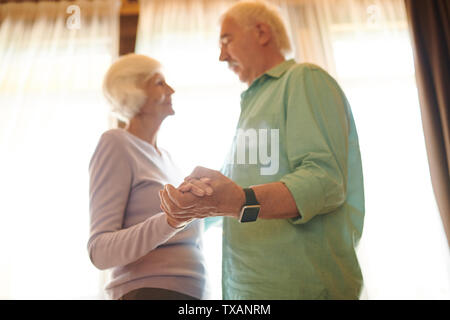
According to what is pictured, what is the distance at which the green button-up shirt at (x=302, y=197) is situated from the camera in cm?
70

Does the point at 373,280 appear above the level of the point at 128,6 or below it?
below

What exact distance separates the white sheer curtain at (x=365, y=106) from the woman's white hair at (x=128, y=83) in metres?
0.45

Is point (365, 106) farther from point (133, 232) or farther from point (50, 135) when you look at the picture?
point (50, 135)

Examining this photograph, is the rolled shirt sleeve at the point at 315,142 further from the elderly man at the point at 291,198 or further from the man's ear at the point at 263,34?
the man's ear at the point at 263,34

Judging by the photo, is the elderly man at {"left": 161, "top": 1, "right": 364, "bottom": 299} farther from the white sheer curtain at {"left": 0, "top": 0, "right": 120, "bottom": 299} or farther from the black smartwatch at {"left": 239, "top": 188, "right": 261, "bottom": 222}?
the white sheer curtain at {"left": 0, "top": 0, "right": 120, "bottom": 299}

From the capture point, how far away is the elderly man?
0.66 meters

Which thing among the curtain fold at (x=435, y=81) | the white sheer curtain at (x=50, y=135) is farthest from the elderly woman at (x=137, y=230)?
the curtain fold at (x=435, y=81)

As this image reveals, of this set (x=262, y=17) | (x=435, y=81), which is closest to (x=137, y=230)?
(x=262, y=17)

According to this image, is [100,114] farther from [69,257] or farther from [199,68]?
[69,257]

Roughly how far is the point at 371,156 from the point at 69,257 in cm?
142

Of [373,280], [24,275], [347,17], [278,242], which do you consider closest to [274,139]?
[278,242]

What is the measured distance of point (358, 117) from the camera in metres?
1.71

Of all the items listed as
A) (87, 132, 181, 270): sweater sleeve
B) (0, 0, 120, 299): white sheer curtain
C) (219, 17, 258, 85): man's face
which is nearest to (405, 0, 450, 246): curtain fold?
(219, 17, 258, 85): man's face
